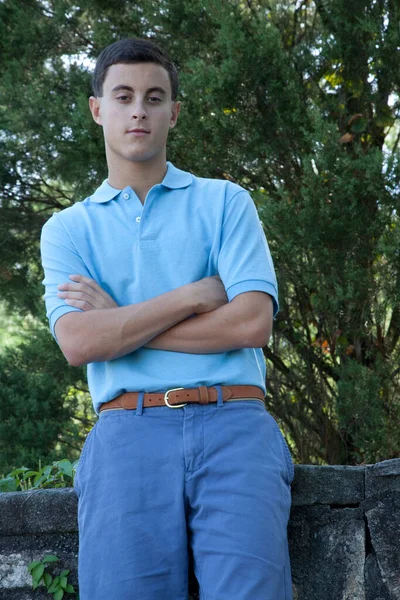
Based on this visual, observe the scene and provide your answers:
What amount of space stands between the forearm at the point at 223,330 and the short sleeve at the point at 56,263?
285 mm

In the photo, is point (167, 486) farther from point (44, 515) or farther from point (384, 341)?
point (384, 341)

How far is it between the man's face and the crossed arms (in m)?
0.45

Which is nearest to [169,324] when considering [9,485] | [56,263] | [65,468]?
[56,263]

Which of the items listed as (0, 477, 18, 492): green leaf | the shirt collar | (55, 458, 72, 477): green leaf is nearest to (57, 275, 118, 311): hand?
the shirt collar

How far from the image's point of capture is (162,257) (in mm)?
2127

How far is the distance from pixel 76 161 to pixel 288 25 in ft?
5.18

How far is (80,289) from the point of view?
6.85 ft

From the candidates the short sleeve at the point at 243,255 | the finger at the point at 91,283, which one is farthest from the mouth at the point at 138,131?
the finger at the point at 91,283

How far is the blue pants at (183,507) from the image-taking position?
1.83m

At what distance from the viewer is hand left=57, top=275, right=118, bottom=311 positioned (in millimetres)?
2070

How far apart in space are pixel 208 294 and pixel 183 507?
0.53 meters

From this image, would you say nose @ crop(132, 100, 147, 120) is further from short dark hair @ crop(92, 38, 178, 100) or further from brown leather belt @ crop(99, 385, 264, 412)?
brown leather belt @ crop(99, 385, 264, 412)

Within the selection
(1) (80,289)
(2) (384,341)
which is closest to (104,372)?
(1) (80,289)

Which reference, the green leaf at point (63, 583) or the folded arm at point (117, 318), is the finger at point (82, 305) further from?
the green leaf at point (63, 583)
